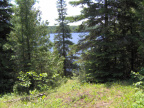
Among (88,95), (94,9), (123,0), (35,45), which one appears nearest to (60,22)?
(35,45)

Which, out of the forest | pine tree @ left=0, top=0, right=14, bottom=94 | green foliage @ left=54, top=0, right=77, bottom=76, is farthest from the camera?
green foliage @ left=54, top=0, right=77, bottom=76

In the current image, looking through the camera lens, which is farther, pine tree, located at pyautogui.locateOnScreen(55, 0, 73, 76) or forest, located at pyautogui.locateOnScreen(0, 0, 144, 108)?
pine tree, located at pyautogui.locateOnScreen(55, 0, 73, 76)

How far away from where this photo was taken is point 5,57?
415 inches

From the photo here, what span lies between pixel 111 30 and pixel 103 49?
1.50 meters

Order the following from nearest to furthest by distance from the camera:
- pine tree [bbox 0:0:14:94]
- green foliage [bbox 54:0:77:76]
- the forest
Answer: the forest, pine tree [bbox 0:0:14:94], green foliage [bbox 54:0:77:76]

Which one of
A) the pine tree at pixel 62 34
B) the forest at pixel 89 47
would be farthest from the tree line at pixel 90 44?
the pine tree at pixel 62 34

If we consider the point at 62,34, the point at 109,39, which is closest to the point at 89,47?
the point at 109,39

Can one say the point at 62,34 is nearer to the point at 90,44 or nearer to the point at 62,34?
the point at 62,34

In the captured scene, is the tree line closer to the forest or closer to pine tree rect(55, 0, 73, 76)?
the forest

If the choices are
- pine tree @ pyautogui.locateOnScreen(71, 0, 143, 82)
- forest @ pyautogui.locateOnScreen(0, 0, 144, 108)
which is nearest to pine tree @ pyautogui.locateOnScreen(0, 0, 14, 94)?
forest @ pyautogui.locateOnScreen(0, 0, 144, 108)

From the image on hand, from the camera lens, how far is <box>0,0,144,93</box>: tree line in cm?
740

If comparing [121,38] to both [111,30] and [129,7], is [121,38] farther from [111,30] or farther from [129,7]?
[129,7]

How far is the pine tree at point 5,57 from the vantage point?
1023 cm

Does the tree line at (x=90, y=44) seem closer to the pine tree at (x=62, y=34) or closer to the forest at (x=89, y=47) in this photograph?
the forest at (x=89, y=47)
